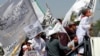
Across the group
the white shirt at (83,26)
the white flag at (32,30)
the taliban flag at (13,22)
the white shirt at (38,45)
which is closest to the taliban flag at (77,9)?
the white shirt at (83,26)

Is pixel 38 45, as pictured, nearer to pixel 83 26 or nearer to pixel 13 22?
pixel 13 22

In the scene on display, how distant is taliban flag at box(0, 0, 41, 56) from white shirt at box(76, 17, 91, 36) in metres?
2.61

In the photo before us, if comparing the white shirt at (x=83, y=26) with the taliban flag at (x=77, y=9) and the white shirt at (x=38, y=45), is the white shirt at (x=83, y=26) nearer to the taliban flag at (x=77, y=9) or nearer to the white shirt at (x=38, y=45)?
the taliban flag at (x=77, y=9)

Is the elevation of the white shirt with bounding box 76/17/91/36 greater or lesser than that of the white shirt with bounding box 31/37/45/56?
greater

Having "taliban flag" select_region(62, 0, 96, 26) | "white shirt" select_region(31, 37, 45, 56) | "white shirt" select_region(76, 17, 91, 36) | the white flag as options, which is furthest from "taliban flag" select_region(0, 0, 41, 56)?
"white shirt" select_region(76, 17, 91, 36)

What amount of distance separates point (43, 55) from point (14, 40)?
879mm

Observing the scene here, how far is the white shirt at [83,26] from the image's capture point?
1123 centimetres

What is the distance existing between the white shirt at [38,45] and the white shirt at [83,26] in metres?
2.75

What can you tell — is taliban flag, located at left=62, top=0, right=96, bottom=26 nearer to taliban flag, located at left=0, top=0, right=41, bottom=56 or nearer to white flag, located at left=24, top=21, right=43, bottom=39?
white flag, located at left=24, top=21, right=43, bottom=39

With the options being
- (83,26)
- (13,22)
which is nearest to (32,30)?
(13,22)

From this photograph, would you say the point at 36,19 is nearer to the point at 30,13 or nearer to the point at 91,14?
the point at 30,13

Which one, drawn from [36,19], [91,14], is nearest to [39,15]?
[36,19]

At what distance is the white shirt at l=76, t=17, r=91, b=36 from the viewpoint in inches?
442

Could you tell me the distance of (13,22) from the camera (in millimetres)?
13445
